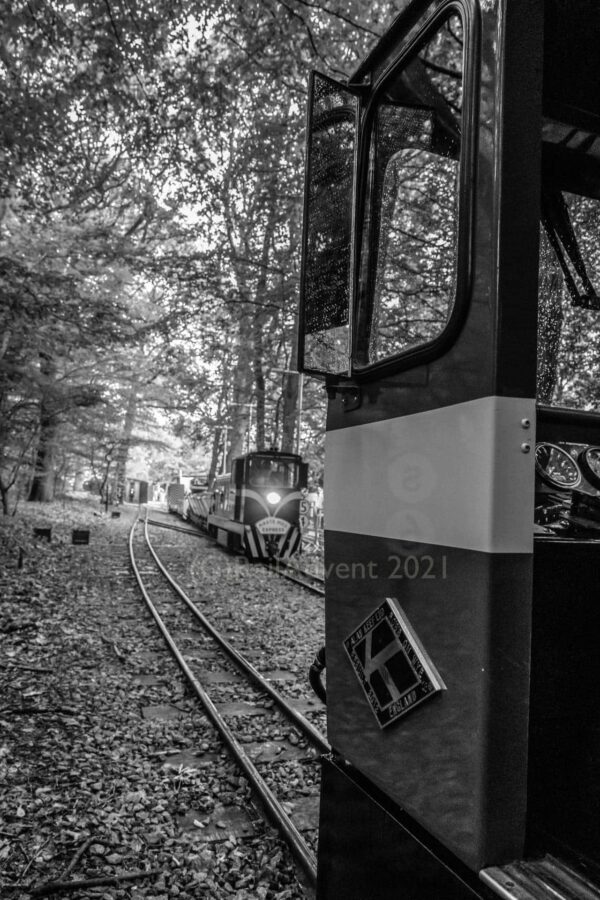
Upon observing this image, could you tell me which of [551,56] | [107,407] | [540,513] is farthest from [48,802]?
[107,407]

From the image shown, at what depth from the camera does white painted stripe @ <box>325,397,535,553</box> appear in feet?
4.29

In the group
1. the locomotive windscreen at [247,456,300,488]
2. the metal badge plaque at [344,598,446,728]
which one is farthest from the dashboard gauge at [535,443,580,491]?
the locomotive windscreen at [247,456,300,488]

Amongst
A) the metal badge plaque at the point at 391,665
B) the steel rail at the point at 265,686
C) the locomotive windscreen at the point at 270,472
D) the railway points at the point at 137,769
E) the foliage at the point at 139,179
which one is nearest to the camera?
the metal badge plaque at the point at 391,665

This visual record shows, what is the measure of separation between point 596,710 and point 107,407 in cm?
1530

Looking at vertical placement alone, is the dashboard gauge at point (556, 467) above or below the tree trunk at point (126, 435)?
below

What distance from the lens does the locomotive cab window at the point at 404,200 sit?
1744 mm

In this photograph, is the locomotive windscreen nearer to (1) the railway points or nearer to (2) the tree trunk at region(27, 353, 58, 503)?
(2) the tree trunk at region(27, 353, 58, 503)

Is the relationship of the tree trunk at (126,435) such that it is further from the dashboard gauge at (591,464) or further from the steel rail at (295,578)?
the dashboard gauge at (591,464)

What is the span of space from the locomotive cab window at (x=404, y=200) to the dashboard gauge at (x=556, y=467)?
51 cm

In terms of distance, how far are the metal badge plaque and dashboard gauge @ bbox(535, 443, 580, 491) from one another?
0.57 metres

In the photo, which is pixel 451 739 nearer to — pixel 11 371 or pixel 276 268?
pixel 11 371

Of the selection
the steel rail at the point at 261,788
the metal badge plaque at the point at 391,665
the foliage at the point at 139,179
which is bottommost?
the steel rail at the point at 261,788

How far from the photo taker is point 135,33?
723cm

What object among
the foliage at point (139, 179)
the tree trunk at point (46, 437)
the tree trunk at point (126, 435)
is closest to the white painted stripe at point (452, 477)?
the foliage at point (139, 179)
